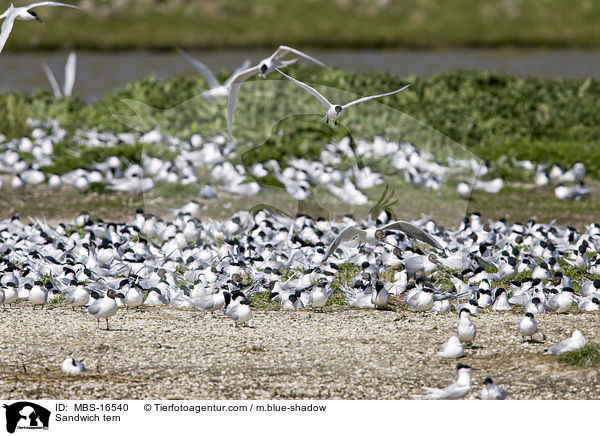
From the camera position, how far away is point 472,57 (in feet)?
104

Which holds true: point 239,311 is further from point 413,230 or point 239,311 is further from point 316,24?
point 316,24

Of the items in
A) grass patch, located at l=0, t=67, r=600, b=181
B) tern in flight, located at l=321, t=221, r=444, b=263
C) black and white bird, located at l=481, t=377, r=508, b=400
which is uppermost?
grass patch, located at l=0, t=67, r=600, b=181

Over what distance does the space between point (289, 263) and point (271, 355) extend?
2507mm

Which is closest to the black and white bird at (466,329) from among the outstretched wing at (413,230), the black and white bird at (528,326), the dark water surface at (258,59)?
the black and white bird at (528,326)

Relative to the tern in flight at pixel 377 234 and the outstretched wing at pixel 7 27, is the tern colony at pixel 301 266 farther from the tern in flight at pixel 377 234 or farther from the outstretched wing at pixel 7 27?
the outstretched wing at pixel 7 27

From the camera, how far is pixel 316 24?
126 ft

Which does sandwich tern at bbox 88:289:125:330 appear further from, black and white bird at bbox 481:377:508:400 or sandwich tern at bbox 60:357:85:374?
black and white bird at bbox 481:377:508:400

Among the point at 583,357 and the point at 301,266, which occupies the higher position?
the point at 301,266

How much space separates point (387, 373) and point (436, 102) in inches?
442

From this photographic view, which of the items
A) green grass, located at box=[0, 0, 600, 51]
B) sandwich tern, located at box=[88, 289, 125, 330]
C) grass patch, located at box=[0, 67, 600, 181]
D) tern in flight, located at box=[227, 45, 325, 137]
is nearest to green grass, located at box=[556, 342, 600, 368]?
tern in flight, located at box=[227, 45, 325, 137]

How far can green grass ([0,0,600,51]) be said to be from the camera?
35125 millimetres

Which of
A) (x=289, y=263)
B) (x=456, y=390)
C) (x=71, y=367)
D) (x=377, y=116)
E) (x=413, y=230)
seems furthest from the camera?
(x=377, y=116)

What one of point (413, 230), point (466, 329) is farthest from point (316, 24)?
point (466, 329)
